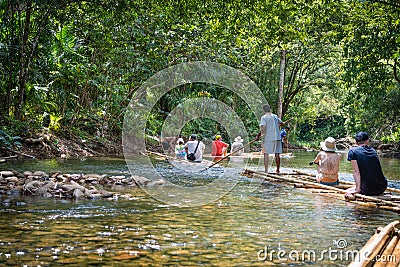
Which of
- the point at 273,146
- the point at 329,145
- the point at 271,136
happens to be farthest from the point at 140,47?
the point at 329,145

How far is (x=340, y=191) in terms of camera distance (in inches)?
348

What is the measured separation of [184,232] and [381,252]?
7.10 ft

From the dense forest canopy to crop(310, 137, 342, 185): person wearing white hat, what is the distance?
2.67 meters

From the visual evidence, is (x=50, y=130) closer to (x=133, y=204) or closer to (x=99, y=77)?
(x=99, y=77)

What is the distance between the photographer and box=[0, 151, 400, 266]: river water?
449 cm

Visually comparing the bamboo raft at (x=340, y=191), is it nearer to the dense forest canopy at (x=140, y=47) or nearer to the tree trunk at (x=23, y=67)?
the dense forest canopy at (x=140, y=47)

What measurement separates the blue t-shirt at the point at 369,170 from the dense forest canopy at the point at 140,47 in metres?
3.73

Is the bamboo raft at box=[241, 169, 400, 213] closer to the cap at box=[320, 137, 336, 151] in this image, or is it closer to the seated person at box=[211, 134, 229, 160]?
the cap at box=[320, 137, 336, 151]

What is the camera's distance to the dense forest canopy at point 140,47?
36.6ft

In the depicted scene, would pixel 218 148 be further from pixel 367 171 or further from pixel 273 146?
pixel 367 171

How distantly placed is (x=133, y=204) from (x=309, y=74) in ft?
94.4

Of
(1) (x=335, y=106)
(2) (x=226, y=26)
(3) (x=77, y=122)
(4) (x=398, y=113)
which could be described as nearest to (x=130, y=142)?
(3) (x=77, y=122)

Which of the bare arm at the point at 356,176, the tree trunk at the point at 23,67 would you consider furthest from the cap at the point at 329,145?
the tree trunk at the point at 23,67

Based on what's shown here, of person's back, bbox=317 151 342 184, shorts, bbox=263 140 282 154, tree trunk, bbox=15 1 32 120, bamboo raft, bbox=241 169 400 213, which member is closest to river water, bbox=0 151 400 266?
bamboo raft, bbox=241 169 400 213
